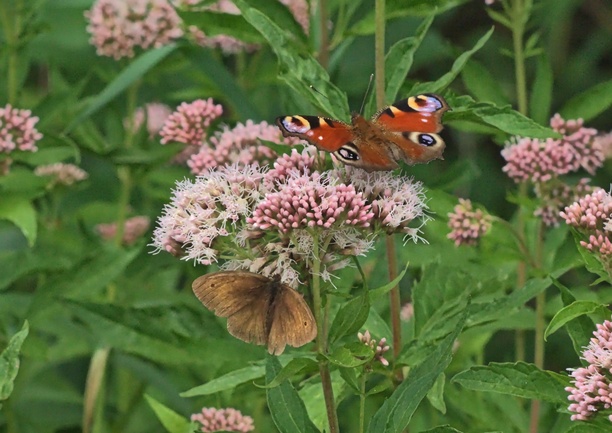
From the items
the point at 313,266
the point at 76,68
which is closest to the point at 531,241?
the point at 313,266

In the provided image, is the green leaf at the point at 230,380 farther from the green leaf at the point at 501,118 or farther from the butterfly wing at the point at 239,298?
the green leaf at the point at 501,118

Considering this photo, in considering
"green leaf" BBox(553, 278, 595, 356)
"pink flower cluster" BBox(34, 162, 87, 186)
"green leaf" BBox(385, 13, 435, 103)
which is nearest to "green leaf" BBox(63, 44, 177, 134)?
"pink flower cluster" BBox(34, 162, 87, 186)

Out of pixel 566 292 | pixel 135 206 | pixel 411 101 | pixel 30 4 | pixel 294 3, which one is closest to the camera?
pixel 566 292

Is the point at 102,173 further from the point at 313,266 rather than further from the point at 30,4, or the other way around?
the point at 313,266

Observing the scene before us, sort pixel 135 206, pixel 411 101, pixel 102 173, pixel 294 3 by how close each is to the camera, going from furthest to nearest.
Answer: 1. pixel 102 173
2. pixel 135 206
3. pixel 294 3
4. pixel 411 101

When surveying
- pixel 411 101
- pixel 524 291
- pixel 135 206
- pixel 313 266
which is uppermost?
pixel 411 101

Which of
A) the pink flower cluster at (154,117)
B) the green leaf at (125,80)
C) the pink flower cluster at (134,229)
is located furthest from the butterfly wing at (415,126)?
the pink flower cluster at (154,117)

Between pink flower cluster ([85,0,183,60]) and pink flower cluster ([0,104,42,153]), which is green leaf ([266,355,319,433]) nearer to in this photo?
pink flower cluster ([0,104,42,153])
